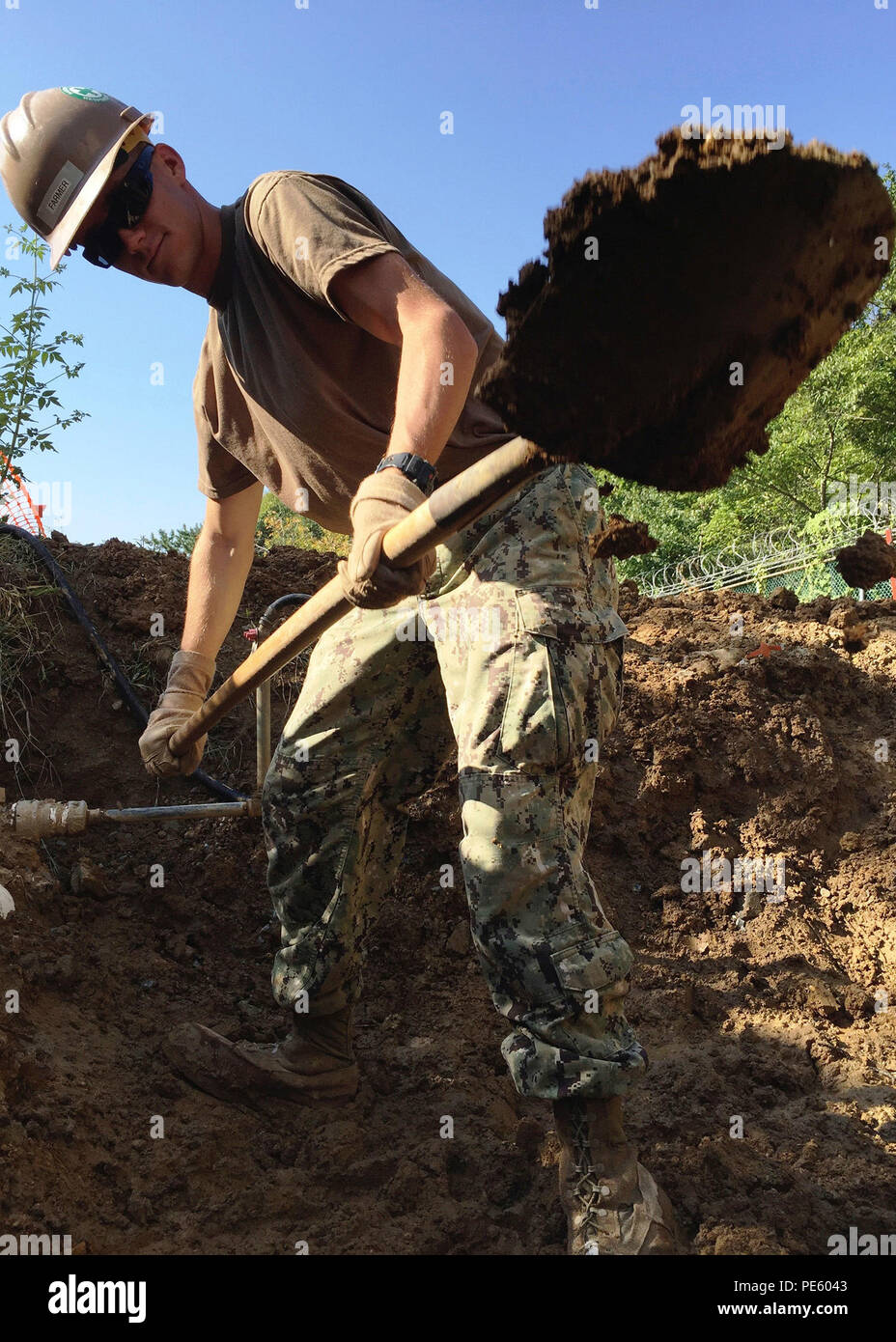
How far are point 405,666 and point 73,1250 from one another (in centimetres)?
134

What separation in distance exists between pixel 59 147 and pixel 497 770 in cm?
177

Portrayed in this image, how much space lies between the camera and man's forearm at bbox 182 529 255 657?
2676 millimetres

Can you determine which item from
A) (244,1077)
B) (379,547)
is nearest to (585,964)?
(379,547)

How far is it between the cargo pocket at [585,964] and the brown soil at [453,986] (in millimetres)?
554

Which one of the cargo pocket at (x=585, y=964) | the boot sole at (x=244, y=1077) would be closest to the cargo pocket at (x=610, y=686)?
the cargo pocket at (x=585, y=964)

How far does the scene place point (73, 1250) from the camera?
1.78 metres

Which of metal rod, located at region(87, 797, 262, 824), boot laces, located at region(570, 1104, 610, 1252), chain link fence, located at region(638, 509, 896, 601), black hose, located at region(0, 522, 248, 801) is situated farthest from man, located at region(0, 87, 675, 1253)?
chain link fence, located at region(638, 509, 896, 601)

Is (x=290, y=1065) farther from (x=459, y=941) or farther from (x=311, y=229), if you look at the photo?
(x=311, y=229)

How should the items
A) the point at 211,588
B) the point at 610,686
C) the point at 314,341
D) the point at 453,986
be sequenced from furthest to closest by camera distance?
the point at 453,986 → the point at 211,588 → the point at 314,341 → the point at 610,686

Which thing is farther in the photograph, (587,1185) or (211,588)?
(211,588)

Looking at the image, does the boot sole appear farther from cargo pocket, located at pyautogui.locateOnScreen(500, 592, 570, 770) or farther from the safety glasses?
the safety glasses

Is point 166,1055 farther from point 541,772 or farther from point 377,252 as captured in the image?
point 377,252

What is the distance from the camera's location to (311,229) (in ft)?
6.06

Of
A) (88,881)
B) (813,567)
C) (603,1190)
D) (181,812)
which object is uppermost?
(813,567)
